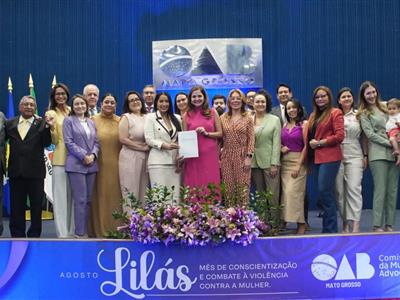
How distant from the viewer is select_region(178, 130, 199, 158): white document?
5051 millimetres

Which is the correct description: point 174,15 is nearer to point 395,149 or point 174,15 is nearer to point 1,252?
point 395,149

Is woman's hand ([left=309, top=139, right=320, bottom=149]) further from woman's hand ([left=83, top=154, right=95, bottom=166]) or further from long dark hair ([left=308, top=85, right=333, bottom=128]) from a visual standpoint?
woman's hand ([left=83, top=154, right=95, bottom=166])

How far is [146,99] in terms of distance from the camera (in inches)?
243

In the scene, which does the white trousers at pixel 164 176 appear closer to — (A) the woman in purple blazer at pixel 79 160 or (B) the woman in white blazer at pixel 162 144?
(B) the woman in white blazer at pixel 162 144

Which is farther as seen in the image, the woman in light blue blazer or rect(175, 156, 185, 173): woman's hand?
the woman in light blue blazer

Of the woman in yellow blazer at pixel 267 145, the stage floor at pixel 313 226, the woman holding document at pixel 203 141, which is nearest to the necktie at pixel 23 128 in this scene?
the stage floor at pixel 313 226

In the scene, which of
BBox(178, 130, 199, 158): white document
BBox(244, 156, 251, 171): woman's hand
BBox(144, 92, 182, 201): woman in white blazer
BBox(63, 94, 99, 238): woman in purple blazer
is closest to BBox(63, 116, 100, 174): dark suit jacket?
BBox(63, 94, 99, 238): woman in purple blazer

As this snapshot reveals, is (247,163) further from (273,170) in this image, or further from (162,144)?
(162,144)

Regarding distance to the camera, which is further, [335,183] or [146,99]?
[146,99]

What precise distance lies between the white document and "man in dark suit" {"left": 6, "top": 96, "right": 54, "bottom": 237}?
127 centimetres

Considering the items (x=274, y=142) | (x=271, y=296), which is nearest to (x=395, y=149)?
(x=274, y=142)

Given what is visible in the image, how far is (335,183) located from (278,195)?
57cm

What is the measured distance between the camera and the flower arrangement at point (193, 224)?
11.7 feet

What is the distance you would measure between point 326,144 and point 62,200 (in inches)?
98.1
